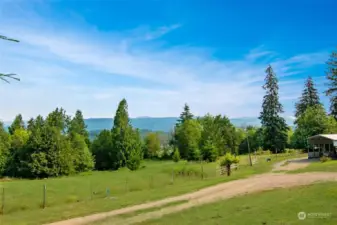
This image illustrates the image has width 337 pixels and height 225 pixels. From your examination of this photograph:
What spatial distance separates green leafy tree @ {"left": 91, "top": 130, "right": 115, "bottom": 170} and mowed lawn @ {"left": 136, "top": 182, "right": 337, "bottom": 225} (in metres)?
45.2

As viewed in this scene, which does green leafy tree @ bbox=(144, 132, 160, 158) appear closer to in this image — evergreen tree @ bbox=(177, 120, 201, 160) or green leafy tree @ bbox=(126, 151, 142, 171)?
evergreen tree @ bbox=(177, 120, 201, 160)

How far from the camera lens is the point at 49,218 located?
15.3 metres

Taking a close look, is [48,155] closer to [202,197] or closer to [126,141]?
[126,141]

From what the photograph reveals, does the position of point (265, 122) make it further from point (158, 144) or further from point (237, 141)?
point (158, 144)

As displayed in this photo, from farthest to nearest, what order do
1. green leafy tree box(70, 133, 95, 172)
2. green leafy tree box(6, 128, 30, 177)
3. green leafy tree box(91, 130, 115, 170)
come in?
green leafy tree box(91, 130, 115, 170)
green leafy tree box(70, 133, 95, 172)
green leafy tree box(6, 128, 30, 177)

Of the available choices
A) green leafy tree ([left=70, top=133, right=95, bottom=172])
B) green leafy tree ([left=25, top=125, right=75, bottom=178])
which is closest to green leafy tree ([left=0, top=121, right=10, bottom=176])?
green leafy tree ([left=25, top=125, right=75, bottom=178])

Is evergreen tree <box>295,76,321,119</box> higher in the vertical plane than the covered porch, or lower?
higher

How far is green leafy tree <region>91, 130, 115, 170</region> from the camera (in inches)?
2392

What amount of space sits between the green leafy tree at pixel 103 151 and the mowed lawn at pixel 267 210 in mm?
45159

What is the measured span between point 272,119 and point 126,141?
33371mm

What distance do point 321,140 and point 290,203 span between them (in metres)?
31.8

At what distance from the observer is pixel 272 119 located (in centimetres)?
6731

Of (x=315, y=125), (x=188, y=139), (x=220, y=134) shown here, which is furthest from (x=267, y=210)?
(x=220, y=134)

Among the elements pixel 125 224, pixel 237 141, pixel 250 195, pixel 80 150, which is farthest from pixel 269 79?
pixel 125 224
